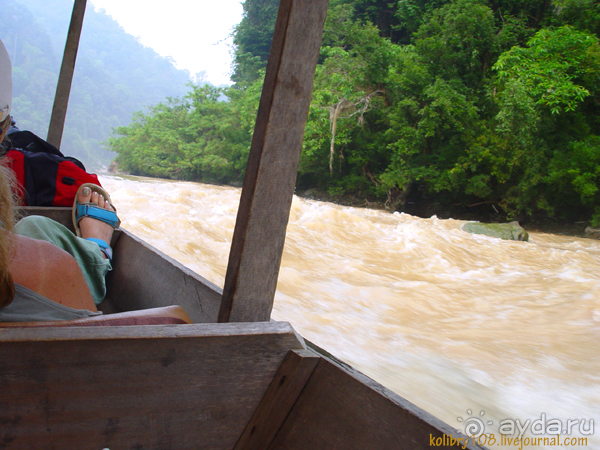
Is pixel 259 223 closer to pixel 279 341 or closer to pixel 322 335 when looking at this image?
pixel 279 341

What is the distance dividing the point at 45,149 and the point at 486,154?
30.9ft

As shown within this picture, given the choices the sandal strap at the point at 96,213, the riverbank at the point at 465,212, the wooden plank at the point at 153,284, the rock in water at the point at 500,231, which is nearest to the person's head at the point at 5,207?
the wooden plank at the point at 153,284

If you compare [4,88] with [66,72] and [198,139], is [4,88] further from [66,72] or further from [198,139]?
[198,139]

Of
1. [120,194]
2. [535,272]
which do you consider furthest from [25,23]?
[535,272]

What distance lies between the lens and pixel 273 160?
799 mm

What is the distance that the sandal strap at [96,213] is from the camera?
183 cm

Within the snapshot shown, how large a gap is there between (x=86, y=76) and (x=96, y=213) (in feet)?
282

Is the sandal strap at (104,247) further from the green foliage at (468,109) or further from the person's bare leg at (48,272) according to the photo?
the green foliage at (468,109)

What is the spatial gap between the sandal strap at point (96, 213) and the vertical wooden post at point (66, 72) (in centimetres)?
124

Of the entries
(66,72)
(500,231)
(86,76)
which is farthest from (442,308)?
(86,76)

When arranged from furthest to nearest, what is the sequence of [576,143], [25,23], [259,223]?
[25,23], [576,143], [259,223]

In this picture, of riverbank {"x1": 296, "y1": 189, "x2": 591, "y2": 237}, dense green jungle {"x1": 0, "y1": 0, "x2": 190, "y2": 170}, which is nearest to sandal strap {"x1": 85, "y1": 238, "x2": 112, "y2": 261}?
riverbank {"x1": 296, "y1": 189, "x2": 591, "y2": 237}

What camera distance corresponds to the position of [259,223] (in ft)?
2.68

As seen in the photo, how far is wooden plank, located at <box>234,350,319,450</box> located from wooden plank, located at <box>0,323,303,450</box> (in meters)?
0.01
